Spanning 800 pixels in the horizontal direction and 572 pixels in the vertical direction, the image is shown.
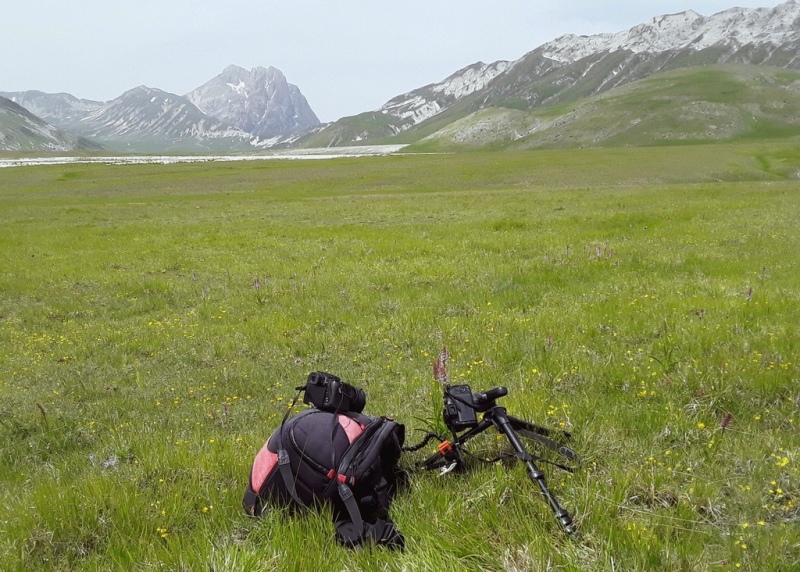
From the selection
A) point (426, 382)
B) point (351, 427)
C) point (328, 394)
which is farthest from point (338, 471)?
point (426, 382)

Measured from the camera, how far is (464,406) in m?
4.04

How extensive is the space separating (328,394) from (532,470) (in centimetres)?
166

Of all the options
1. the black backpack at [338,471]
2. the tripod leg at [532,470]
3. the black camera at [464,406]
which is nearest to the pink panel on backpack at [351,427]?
the black backpack at [338,471]

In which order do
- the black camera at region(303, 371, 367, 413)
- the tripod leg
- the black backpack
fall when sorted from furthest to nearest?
1. the black camera at region(303, 371, 367, 413)
2. the black backpack
3. the tripod leg

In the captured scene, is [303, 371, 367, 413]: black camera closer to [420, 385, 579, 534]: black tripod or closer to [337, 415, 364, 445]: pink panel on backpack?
[337, 415, 364, 445]: pink panel on backpack

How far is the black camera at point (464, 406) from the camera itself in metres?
3.94

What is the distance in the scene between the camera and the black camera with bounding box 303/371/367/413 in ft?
13.6

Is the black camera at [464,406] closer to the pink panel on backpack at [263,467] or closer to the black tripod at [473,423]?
the black tripod at [473,423]

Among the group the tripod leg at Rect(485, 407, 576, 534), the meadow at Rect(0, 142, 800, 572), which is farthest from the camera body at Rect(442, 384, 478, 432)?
the meadow at Rect(0, 142, 800, 572)

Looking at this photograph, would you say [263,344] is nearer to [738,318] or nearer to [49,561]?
[49,561]

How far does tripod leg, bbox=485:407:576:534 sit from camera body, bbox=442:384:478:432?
0.45 feet

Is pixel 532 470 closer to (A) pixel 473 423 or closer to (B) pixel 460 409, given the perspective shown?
(A) pixel 473 423

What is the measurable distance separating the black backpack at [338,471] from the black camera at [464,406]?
0.42 meters

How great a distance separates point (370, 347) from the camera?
31.9 feet
